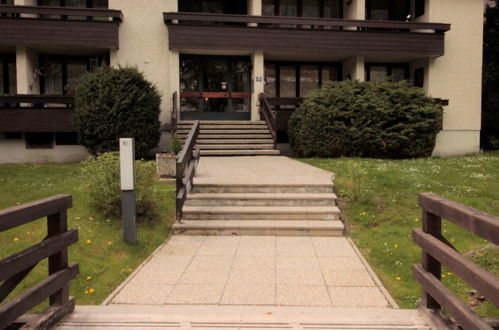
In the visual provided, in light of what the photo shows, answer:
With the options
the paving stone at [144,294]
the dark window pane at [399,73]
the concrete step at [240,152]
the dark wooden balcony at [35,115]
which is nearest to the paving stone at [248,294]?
the paving stone at [144,294]

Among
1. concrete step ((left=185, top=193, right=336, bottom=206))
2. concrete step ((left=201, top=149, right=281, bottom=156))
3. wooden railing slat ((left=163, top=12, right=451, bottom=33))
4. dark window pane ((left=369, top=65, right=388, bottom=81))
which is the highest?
wooden railing slat ((left=163, top=12, right=451, bottom=33))

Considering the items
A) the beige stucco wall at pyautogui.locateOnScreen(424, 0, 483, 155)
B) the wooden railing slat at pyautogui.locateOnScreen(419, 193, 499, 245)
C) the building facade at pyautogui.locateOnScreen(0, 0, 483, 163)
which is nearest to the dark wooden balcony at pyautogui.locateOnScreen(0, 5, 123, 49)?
the building facade at pyautogui.locateOnScreen(0, 0, 483, 163)

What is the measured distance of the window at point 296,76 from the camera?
21.2 meters

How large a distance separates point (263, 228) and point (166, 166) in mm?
3824

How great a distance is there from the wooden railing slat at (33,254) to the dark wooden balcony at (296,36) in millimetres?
A: 15095

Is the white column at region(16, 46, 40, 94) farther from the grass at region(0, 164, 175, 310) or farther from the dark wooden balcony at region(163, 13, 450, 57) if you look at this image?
the grass at region(0, 164, 175, 310)

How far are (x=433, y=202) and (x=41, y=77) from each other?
1938 centimetres

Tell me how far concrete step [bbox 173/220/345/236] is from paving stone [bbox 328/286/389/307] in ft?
7.97

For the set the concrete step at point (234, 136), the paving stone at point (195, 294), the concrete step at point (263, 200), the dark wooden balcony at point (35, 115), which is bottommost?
the paving stone at point (195, 294)

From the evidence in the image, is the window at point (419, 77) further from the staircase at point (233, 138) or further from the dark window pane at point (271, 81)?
the staircase at point (233, 138)

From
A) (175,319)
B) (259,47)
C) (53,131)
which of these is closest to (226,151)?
(259,47)

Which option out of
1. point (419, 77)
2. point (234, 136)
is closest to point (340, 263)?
point (234, 136)

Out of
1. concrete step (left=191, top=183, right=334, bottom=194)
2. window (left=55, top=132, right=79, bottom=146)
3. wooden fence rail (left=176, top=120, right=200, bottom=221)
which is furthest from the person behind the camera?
window (left=55, top=132, right=79, bottom=146)

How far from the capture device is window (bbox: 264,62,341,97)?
21.2 metres
